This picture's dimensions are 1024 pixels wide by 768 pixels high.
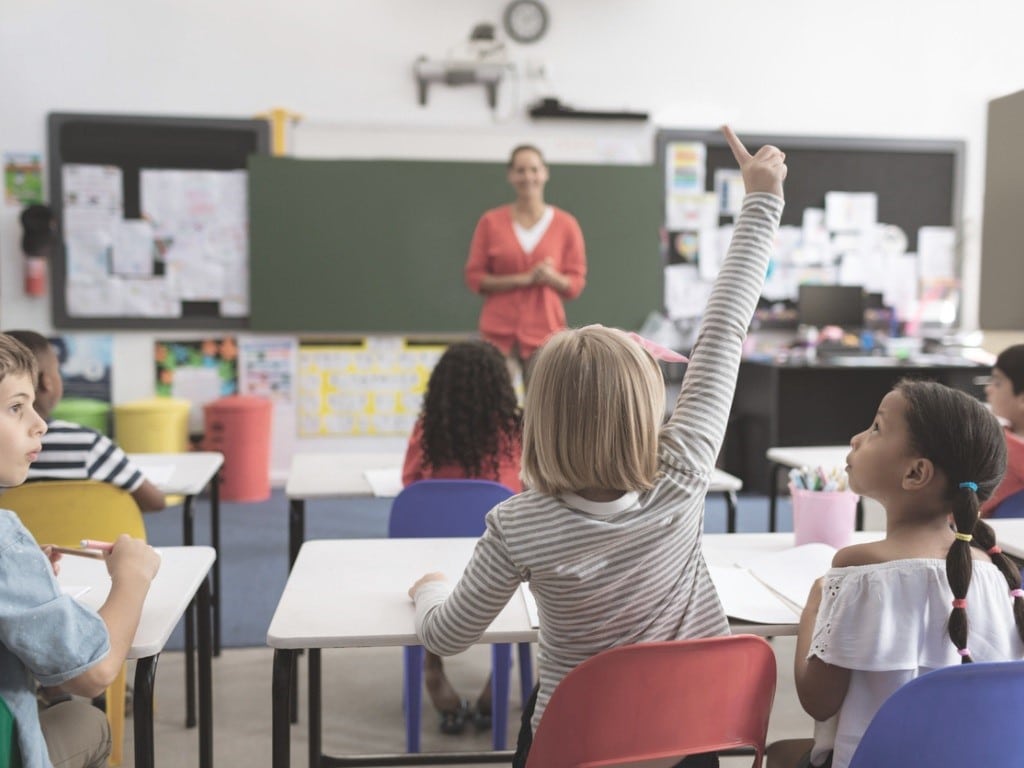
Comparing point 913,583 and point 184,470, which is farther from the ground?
point 913,583

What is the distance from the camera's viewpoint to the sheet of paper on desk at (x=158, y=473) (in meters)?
2.49

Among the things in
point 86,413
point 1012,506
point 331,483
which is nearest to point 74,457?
point 331,483

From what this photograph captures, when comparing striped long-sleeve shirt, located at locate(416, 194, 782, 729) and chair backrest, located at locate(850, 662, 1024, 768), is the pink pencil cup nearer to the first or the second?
striped long-sleeve shirt, located at locate(416, 194, 782, 729)

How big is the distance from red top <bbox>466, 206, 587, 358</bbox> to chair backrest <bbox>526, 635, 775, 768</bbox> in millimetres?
2992

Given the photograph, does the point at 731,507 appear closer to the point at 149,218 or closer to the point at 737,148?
the point at 737,148

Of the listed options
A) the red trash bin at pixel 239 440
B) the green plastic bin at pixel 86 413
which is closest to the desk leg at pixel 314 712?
the red trash bin at pixel 239 440

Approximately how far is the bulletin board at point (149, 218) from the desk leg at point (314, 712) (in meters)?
3.68

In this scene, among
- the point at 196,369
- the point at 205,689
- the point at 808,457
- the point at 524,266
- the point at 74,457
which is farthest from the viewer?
the point at 196,369

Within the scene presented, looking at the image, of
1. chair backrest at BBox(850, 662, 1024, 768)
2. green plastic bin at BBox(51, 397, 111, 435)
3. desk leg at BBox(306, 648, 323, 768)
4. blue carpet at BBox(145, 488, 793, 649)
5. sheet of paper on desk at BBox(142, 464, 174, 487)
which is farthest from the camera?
green plastic bin at BBox(51, 397, 111, 435)

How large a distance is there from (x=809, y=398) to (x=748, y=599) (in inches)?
161

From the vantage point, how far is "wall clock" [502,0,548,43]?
→ 540cm

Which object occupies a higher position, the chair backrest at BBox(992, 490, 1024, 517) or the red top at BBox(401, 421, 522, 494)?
the red top at BBox(401, 421, 522, 494)

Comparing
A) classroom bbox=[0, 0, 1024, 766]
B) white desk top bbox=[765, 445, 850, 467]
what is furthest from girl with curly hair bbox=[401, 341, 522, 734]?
classroom bbox=[0, 0, 1024, 766]

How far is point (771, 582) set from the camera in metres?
1.64
